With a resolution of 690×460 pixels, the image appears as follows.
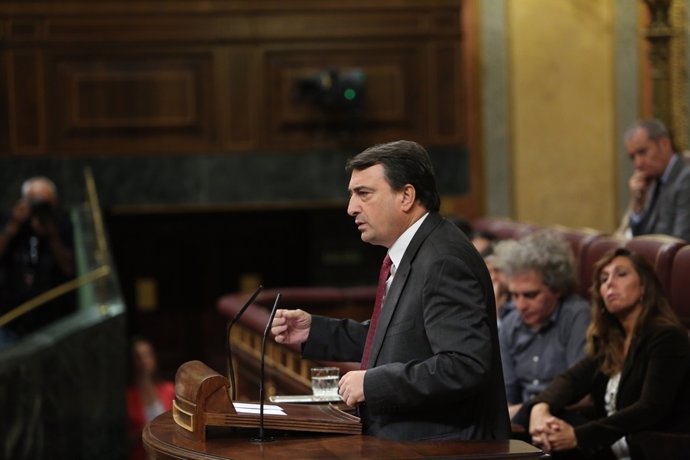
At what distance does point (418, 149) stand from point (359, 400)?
0.52 metres

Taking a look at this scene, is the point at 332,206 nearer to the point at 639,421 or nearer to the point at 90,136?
the point at 90,136

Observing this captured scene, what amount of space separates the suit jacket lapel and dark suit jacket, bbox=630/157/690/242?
2.66 meters

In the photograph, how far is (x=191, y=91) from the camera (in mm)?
8594

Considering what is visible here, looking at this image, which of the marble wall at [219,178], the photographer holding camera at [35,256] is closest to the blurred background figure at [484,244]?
the photographer holding camera at [35,256]

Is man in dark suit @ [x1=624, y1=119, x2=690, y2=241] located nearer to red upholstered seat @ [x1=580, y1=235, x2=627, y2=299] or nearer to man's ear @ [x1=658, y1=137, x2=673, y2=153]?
man's ear @ [x1=658, y1=137, x2=673, y2=153]

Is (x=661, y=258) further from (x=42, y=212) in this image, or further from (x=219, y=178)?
(x=219, y=178)

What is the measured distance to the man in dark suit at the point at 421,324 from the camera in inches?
97.3

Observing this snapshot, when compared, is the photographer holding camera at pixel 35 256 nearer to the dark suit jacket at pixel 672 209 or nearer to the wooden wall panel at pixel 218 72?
the wooden wall panel at pixel 218 72

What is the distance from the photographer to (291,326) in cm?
286

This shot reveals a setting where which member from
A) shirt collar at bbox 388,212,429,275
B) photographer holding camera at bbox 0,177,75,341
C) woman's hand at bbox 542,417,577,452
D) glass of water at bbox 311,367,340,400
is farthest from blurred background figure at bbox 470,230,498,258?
photographer holding camera at bbox 0,177,75,341

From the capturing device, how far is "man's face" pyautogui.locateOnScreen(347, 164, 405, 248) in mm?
2607

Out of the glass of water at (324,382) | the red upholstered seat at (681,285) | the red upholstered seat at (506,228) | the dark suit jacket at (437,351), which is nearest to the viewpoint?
the dark suit jacket at (437,351)

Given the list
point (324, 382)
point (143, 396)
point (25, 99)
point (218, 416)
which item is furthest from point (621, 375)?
point (25, 99)

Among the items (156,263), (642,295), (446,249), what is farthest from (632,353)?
(156,263)
